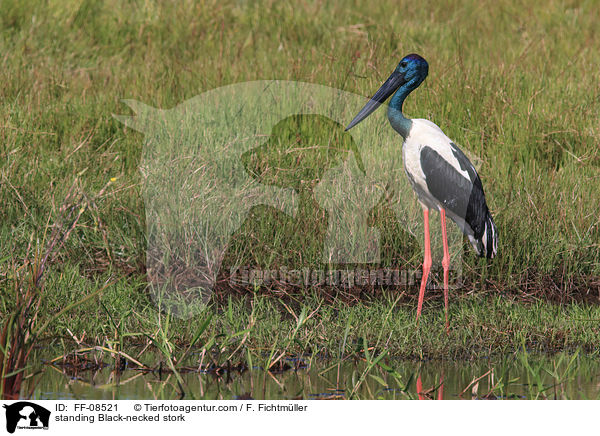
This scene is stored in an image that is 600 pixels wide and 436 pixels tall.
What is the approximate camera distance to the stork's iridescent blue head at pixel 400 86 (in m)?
5.04

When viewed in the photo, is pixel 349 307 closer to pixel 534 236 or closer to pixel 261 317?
pixel 261 317

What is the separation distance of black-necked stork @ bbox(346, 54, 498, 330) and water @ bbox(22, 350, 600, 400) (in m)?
0.89

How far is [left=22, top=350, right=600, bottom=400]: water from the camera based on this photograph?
3.75 meters

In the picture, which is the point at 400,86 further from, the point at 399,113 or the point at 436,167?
the point at 436,167

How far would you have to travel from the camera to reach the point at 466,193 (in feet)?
16.6

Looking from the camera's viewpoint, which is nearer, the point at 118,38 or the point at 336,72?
the point at 336,72

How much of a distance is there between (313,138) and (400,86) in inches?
54.3

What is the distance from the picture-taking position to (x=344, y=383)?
3949mm

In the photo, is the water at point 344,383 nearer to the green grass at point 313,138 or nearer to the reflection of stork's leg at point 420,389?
the reflection of stork's leg at point 420,389

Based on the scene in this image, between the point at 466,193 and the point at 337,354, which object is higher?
the point at 466,193

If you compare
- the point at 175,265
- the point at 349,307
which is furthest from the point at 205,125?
the point at 349,307

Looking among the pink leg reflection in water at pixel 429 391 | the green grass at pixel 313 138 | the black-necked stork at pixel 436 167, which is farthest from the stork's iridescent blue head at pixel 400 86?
the pink leg reflection in water at pixel 429 391

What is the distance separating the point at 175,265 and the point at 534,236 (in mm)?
2225

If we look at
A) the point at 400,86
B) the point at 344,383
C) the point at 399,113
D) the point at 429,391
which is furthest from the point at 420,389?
the point at 400,86
